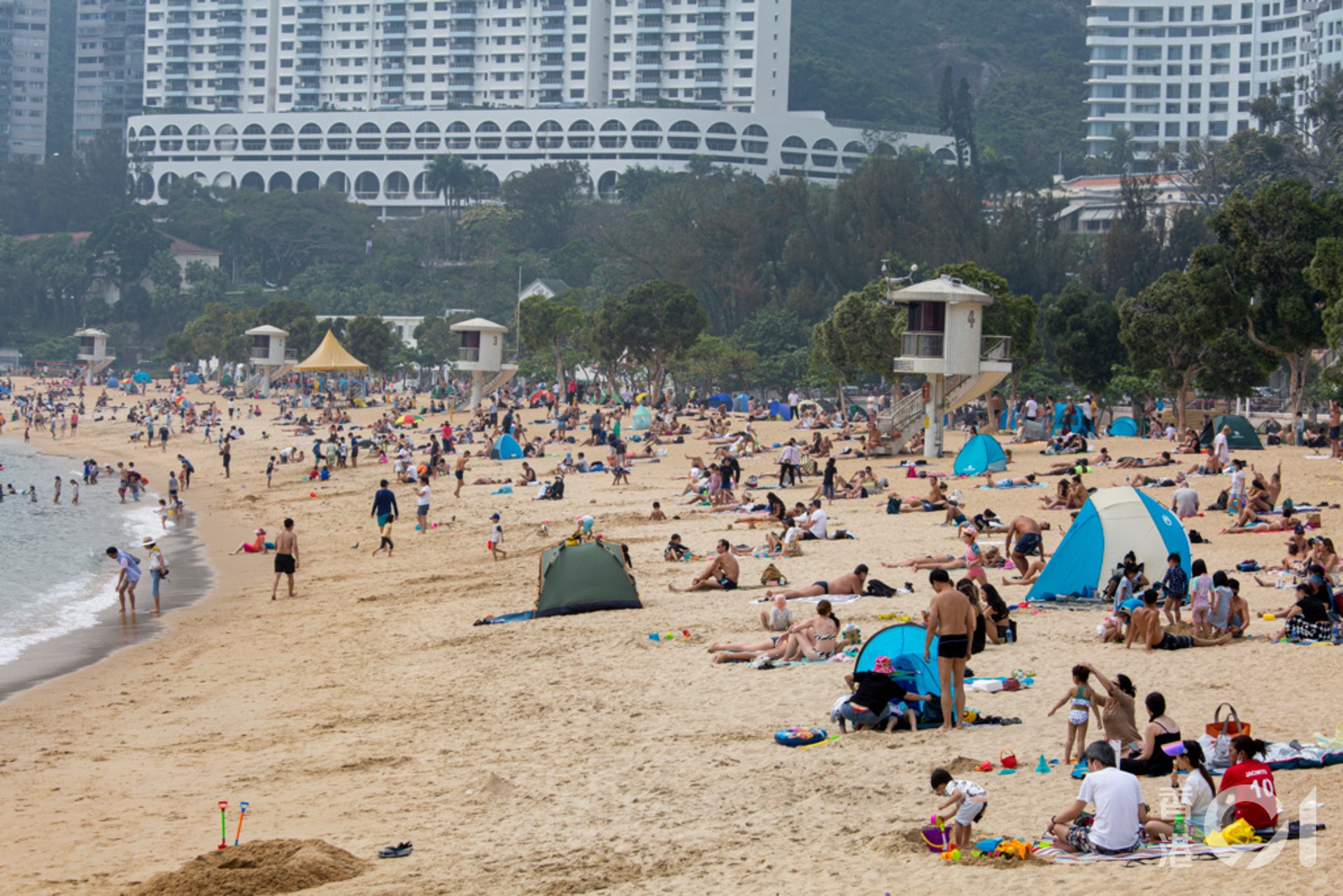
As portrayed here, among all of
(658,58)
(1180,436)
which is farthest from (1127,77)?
(1180,436)

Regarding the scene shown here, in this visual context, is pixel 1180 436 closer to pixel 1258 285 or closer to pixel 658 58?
pixel 1258 285

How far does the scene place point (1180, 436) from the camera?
28.0m

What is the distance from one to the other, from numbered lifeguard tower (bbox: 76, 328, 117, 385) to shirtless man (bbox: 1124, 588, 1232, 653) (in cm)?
8347

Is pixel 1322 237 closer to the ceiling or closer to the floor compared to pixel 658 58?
closer to the floor

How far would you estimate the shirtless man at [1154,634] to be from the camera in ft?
36.3

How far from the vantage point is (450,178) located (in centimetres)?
11838

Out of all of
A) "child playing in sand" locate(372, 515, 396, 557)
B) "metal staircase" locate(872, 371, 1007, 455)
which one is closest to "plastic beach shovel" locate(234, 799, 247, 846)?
"child playing in sand" locate(372, 515, 396, 557)

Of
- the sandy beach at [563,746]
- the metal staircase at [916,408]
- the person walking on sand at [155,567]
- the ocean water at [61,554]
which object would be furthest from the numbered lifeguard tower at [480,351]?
the sandy beach at [563,746]

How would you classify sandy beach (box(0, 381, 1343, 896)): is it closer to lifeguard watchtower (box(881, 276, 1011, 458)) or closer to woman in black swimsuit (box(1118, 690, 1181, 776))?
woman in black swimsuit (box(1118, 690, 1181, 776))

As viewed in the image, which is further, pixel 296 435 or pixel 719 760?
pixel 296 435

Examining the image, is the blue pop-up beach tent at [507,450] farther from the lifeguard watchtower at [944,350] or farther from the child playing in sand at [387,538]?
the child playing in sand at [387,538]

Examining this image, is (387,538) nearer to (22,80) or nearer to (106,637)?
(106,637)

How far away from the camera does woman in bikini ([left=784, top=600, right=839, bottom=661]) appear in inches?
454

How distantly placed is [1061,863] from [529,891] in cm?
271
